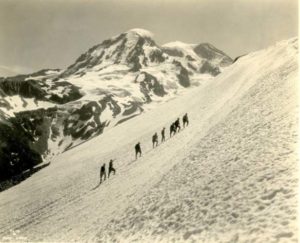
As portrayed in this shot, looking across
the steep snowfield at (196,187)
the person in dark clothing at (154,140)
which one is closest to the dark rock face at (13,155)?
the steep snowfield at (196,187)

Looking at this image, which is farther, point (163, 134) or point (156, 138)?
point (163, 134)

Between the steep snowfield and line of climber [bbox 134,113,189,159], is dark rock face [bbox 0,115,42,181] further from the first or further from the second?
line of climber [bbox 134,113,189,159]

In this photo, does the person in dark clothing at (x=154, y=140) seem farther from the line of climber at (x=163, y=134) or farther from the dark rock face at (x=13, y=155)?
the dark rock face at (x=13, y=155)

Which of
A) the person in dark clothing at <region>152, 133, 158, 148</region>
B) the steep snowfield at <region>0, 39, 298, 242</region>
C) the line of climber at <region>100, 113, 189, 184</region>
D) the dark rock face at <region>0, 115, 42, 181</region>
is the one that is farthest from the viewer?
the dark rock face at <region>0, 115, 42, 181</region>

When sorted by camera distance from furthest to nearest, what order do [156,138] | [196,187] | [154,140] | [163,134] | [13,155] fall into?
1. [13,155]
2. [163,134]
3. [156,138]
4. [154,140]
5. [196,187]

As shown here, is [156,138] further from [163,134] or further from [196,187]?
[196,187]

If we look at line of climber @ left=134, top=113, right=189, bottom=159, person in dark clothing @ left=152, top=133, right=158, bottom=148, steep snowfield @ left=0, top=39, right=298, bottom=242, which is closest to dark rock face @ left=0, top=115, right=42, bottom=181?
steep snowfield @ left=0, top=39, right=298, bottom=242

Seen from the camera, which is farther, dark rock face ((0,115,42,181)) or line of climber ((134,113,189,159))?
dark rock face ((0,115,42,181))

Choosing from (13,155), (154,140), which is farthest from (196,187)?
(13,155)

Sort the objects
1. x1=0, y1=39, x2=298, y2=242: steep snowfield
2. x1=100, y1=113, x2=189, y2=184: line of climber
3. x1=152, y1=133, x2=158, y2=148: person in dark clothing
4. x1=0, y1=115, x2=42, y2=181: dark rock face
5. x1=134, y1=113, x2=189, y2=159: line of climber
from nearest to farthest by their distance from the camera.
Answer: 1. x1=0, y1=39, x2=298, y2=242: steep snowfield
2. x1=100, y1=113, x2=189, y2=184: line of climber
3. x1=134, y1=113, x2=189, y2=159: line of climber
4. x1=152, y1=133, x2=158, y2=148: person in dark clothing
5. x1=0, y1=115, x2=42, y2=181: dark rock face

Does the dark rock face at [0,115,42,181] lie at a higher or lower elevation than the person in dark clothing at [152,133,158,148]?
lower
